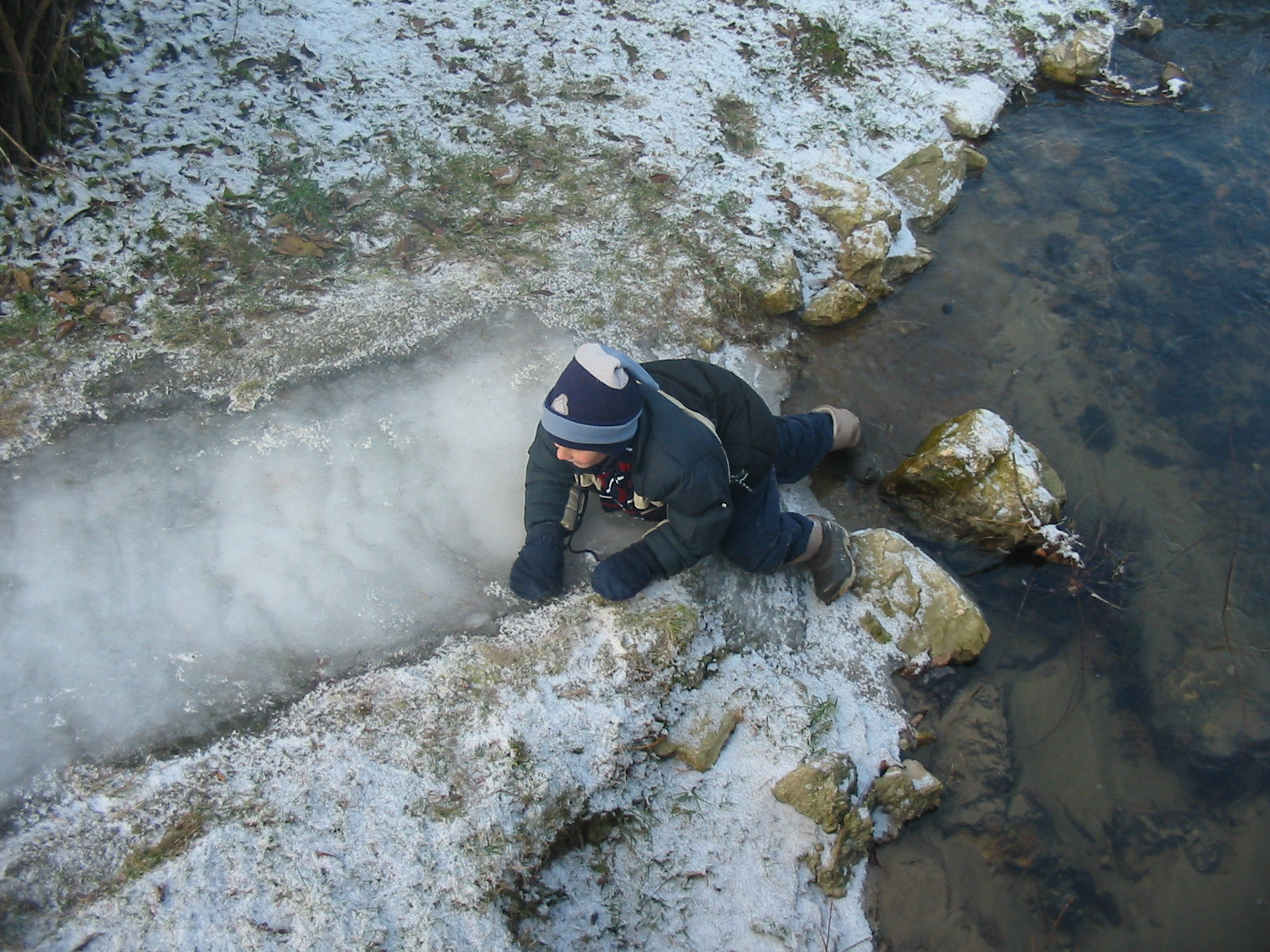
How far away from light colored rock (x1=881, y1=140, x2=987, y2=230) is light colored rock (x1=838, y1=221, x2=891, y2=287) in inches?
32.1

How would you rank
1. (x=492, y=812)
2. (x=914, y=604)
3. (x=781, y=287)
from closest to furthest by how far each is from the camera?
(x=492, y=812)
(x=914, y=604)
(x=781, y=287)

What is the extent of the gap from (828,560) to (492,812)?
7.14ft

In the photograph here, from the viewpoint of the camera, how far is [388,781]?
11.1 ft

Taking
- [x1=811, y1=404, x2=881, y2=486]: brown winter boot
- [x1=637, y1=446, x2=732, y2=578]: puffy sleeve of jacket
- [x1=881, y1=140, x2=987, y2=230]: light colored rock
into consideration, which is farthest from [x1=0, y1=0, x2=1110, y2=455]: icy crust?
[x1=637, y1=446, x2=732, y2=578]: puffy sleeve of jacket

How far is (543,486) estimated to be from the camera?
13.1 feet

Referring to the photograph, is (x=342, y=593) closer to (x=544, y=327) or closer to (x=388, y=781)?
(x=388, y=781)

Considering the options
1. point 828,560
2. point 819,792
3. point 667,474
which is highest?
point 667,474

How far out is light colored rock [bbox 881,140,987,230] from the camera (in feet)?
22.3

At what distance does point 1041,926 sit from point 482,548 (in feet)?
10.6

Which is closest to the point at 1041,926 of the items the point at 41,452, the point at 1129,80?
the point at 41,452

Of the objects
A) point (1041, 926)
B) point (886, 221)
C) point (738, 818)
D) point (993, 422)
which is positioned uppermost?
point (886, 221)

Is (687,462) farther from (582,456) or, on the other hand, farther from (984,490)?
(984,490)

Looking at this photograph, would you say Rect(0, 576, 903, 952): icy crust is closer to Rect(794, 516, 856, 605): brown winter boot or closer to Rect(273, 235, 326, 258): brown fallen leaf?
Rect(794, 516, 856, 605): brown winter boot

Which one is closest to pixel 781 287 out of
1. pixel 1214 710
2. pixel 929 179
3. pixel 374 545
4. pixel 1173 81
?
pixel 929 179
